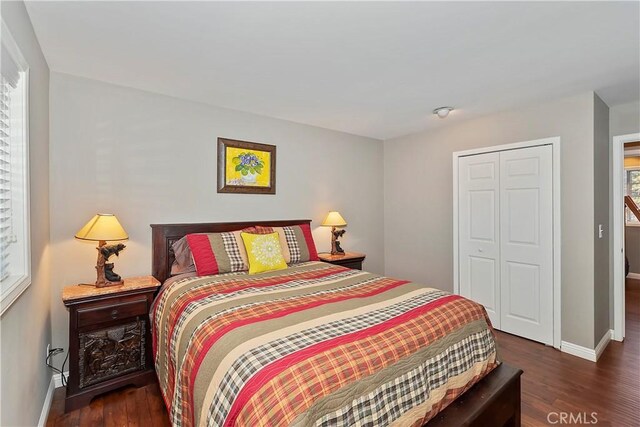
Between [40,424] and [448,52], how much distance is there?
11.4 ft

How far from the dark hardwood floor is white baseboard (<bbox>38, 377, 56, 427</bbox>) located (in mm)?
34

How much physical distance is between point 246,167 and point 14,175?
6.36ft

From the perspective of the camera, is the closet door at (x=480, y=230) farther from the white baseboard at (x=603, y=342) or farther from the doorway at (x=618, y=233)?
the doorway at (x=618, y=233)

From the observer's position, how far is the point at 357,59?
2141 millimetres

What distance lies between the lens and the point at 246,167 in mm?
3303

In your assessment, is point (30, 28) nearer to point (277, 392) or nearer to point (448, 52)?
point (277, 392)

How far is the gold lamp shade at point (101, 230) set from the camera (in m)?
2.18

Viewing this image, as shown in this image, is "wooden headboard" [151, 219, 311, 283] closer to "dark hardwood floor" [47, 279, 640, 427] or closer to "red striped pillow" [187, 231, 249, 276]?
"red striped pillow" [187, 231, 249, 276]

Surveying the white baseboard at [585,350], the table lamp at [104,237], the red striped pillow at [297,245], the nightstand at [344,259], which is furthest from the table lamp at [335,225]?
the white baseboard at [585,350]

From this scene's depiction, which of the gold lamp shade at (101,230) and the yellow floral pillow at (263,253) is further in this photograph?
the yellow floral pillow at (263,253)

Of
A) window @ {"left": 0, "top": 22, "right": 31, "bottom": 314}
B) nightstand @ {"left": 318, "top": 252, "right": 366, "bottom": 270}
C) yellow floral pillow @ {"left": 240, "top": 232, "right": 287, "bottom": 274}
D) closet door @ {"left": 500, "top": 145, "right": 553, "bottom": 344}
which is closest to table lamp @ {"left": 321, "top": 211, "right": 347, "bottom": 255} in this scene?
nightstand @ {"left": 318, "top": 252, "right": 366, "bottom": 270}

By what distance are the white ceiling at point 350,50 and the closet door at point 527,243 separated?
2.19ft

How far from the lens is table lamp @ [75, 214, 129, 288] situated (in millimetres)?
2189

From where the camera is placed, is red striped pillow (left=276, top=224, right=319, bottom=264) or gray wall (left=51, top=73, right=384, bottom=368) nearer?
gray wall (left=51, top=73, right=384, bottom=368)
